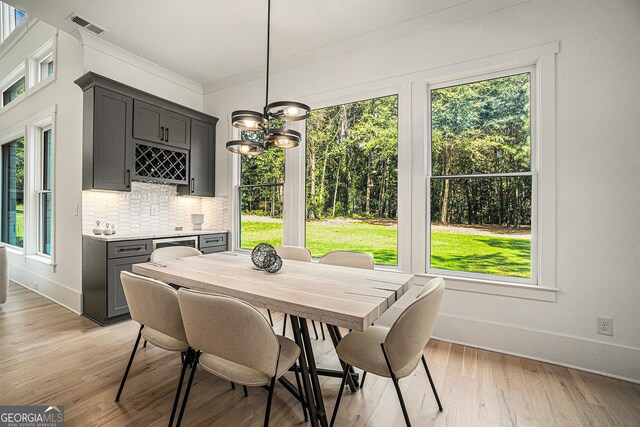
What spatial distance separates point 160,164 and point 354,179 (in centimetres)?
254

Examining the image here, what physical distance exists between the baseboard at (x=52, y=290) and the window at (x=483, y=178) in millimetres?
A: 4065

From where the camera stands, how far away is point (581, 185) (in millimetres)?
2420

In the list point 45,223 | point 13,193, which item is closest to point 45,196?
point 45,223

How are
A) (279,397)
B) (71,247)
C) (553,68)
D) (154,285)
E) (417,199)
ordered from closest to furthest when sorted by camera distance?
(154,285) < (279,397) < (553,68) < (417,199) < (71,247)

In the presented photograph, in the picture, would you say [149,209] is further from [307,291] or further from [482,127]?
[482,127]

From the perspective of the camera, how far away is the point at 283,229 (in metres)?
4.04

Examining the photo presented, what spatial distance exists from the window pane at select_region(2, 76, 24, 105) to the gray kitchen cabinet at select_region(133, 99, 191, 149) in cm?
294

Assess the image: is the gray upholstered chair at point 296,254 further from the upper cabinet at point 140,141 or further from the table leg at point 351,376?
the upper cabinet at point 140,141

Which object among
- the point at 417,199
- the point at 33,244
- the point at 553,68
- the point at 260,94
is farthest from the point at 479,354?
the point at 33,244

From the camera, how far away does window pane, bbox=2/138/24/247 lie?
4.89m

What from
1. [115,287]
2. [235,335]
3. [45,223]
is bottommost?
[115,287]

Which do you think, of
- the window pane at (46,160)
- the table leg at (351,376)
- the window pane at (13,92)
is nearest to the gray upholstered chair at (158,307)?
the table leg at (351,376)

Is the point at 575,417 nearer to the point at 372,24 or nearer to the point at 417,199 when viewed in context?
the point at 417,199

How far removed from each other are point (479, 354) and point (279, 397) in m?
1.78
